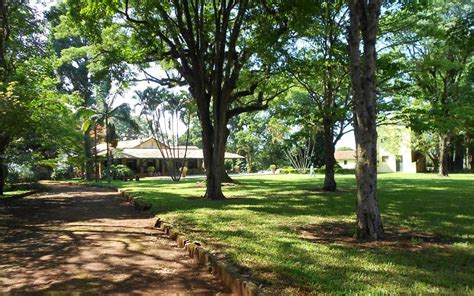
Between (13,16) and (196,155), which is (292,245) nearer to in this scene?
(13,16)

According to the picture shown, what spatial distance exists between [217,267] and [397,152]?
51.9 meters

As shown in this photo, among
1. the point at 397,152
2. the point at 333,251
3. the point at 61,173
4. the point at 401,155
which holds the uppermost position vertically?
the point at 397,152

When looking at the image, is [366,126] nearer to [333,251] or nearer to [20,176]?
[333,251]

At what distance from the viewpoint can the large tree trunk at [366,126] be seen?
24.6 ft

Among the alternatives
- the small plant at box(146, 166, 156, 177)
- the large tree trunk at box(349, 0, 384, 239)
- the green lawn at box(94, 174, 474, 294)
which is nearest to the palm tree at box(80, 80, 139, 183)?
the small plant at box(146, 166, 156, 177)

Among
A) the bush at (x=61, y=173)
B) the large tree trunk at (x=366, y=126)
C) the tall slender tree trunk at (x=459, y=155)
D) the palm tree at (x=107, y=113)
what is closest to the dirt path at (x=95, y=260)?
the large tree trunk at (x=366, y=126)

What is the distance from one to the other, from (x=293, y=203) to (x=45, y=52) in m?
15.2

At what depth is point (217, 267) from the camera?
5.95 metres

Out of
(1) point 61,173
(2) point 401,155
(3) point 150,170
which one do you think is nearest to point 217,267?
(1) point 61,173

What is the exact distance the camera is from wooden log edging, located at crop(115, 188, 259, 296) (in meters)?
4.82

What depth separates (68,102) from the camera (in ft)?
78.9

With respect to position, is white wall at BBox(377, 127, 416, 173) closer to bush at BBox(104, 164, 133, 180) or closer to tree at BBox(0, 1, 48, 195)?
bush at BBox(104, 164, 133, 180)

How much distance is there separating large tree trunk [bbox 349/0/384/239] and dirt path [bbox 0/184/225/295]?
3.17 metres

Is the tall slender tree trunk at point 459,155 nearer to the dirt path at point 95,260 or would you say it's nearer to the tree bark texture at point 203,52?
the tree bark texture at point 203,52
